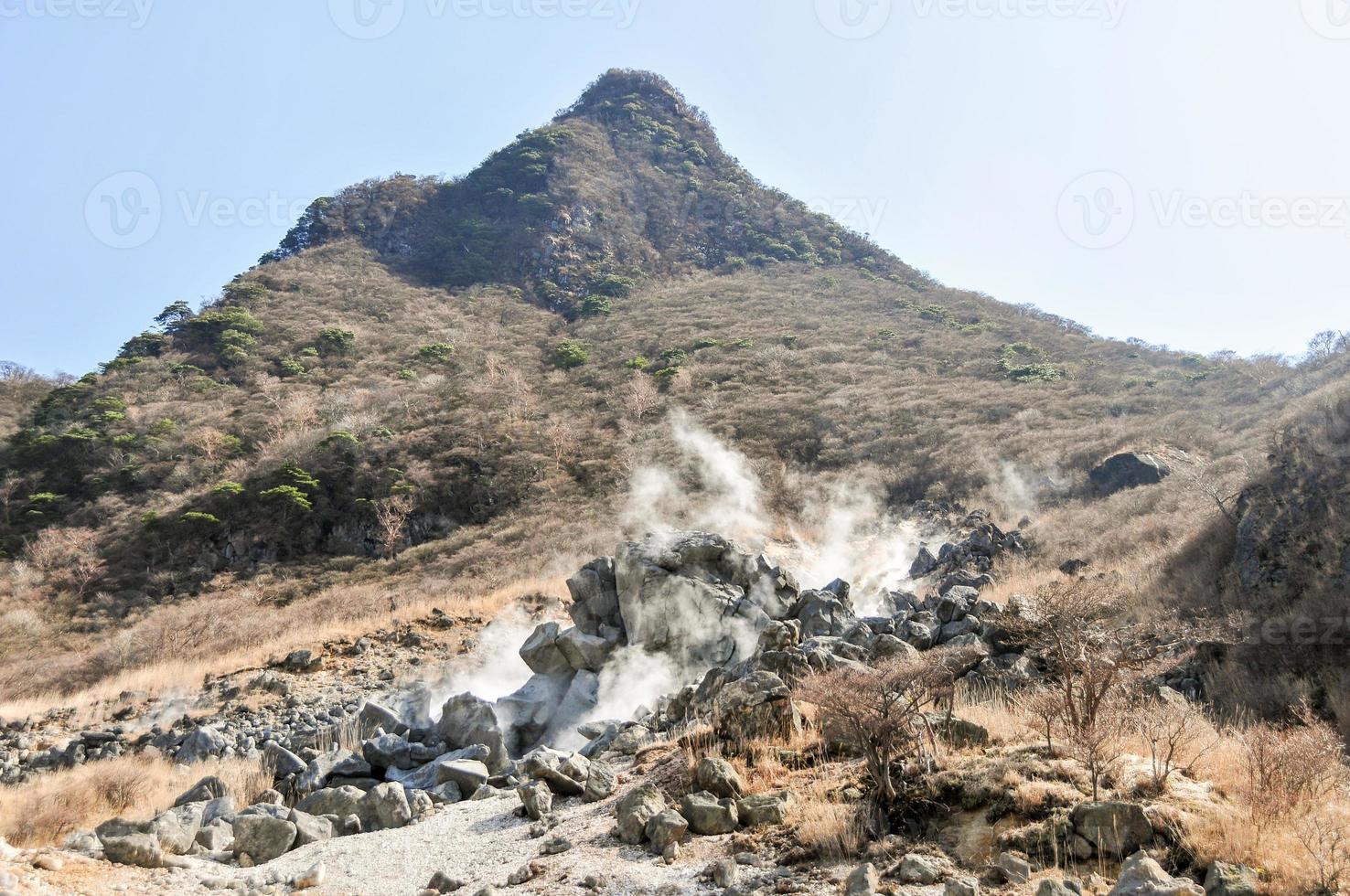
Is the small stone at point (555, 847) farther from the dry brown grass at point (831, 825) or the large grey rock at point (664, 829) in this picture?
the dry brown grass at point (831, 825)

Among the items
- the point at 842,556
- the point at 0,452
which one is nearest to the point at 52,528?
the point at 0,452

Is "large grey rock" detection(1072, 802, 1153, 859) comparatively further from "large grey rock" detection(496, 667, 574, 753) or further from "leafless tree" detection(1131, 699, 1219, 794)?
"large grey rock" detection(496, 667, 574, 753)

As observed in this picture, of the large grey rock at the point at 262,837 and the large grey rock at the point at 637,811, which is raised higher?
the large grey rock at the point at 262,837

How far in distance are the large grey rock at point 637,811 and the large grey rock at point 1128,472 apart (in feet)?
71.1

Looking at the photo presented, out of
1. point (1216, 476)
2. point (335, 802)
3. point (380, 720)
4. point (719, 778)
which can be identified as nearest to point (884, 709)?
point (719, 778)

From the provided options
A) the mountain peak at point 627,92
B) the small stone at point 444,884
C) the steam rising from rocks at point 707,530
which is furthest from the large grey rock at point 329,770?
the mountain peak at point 627,92

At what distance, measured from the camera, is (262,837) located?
A: 6.04m

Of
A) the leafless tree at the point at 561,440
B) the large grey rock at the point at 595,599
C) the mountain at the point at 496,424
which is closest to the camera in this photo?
the large grey rock at the point at 595,599

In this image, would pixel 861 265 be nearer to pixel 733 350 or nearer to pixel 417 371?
pixel 733 350

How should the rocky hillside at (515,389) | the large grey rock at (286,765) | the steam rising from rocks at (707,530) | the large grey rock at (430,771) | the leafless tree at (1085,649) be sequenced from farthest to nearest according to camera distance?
the rocky hillside at (515,389) → the steam rising from rocks at (707,530) → the large grey rock at (286,765) → the large grey rock at (430,771) → the leafless tree at (1085,649)

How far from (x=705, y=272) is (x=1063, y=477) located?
166 feet

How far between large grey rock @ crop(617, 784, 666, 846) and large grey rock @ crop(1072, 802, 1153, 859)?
300cm

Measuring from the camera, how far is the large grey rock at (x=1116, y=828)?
14.5ft

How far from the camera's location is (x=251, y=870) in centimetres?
562
